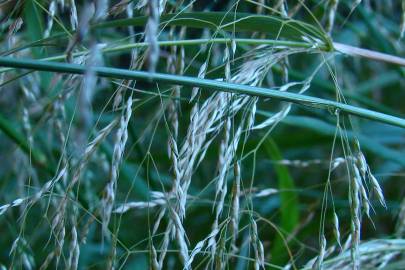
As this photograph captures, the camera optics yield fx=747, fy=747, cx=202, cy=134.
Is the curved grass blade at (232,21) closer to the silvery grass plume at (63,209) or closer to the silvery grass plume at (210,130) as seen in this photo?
the silvery grass plume at (210,130)

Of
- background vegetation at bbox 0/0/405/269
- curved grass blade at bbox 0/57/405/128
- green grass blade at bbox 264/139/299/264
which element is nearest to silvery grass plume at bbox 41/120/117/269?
background vegetation at bbox 0/0/405/269

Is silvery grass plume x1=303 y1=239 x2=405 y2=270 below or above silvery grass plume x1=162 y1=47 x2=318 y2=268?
below

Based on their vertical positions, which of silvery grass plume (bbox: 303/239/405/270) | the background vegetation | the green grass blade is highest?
the background vegetation

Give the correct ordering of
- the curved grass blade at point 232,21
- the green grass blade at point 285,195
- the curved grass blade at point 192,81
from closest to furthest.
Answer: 1. the curved grass blade at point 192,81
2. the curved grass blade at point 232,21
3. the green grass blade at point 285,195

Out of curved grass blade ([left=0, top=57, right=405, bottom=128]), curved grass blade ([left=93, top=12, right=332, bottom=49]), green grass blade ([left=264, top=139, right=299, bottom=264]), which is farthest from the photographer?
green grass blade ([left=264, top=139, right=299, bottom=264])

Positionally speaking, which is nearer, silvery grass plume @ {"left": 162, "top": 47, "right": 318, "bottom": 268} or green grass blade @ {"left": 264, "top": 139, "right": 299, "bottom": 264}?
silvery grass plume @ {"left": 162, "top": 47, "right": 318, "bottom": 268}

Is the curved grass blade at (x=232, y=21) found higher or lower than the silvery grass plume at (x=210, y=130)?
higher

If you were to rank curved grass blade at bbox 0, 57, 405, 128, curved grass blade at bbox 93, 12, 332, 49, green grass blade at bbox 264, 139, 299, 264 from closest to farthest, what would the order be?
curved grass blade at bbox 0, 57, 405, 128 → curved grass blade at bbox 93, 12, 332, 49 → green grass blade at bbox 264, 139, 299, 264

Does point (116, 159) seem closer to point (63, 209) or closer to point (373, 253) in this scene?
point (63, 209)

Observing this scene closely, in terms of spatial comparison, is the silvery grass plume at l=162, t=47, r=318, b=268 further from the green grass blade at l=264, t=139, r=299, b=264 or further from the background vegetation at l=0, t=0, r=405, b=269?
the green grass blade at l=264, t=139, r=299, b=264

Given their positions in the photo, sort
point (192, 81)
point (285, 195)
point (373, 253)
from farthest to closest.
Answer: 1. point (285, 195)
2. point (373, 253)
3. point (192, 81)

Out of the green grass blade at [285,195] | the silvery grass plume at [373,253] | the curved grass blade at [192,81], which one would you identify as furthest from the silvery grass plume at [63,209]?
the green grass blade at [285,195]

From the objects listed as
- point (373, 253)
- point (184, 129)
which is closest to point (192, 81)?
point (373, 253)
